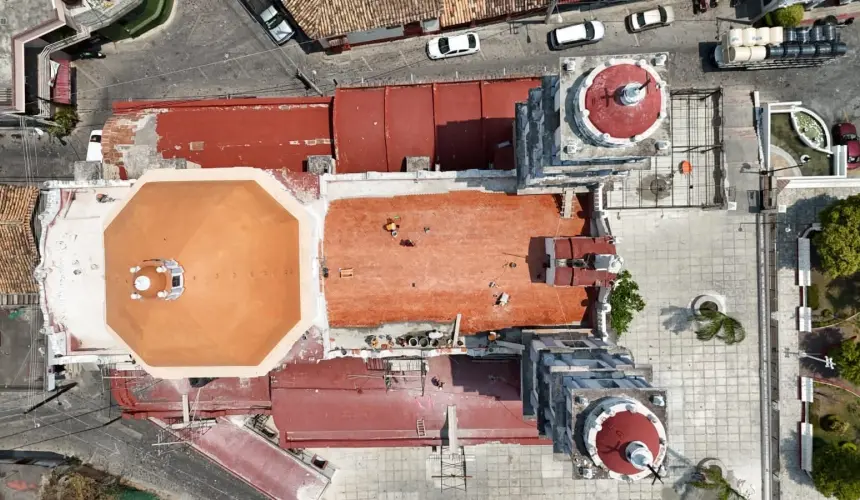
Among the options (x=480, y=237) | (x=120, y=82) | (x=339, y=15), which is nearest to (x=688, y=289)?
(x=480, y=237)

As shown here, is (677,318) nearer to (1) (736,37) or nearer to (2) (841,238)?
(2) (841,238)

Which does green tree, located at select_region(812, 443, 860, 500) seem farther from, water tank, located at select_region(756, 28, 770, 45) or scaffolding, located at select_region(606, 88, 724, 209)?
water tank, located at select_region(756, 28, 770, 45)

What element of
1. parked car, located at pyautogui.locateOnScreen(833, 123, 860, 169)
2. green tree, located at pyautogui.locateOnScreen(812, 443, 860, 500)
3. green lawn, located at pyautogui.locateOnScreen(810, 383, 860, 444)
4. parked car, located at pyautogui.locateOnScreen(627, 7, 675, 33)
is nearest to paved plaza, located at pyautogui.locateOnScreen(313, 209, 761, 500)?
green tree, located at pyautogui.locateOnScreen(812, 443, 860, 500)

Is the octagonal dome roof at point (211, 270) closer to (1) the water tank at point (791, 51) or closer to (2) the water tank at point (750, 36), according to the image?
(2) the water tank at point (750, 36)

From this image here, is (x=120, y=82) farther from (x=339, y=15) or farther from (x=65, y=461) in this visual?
(x=65, y=461)

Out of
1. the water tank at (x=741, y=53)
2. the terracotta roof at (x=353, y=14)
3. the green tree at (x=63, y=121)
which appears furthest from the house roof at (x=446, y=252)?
the green tree at (x=63, y=121)

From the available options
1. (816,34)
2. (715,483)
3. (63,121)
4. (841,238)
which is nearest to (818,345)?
(841,238)
